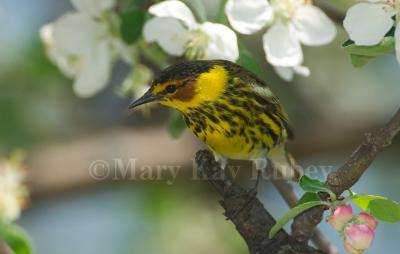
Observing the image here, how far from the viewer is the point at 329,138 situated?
4535 millimetres

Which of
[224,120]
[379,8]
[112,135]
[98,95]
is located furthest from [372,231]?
[98,95]

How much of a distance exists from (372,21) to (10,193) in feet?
4.78

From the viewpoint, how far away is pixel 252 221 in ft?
8.27

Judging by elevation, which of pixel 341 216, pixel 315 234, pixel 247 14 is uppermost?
pixel 247 14

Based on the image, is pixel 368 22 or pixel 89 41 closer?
pixel 368 22

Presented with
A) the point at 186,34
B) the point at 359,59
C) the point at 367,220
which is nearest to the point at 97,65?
the point at 186,34

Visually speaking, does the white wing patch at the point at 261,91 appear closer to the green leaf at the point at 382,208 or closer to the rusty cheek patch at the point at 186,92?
the rusty cheek patch at the point at 186,92

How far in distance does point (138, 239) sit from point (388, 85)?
1360 mm

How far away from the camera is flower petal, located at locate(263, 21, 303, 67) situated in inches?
110

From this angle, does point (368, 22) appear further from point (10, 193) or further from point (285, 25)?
point (10, 193)

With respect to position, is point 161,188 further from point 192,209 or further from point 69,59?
point 69,59

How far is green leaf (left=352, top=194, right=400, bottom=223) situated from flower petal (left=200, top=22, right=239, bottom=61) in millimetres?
638

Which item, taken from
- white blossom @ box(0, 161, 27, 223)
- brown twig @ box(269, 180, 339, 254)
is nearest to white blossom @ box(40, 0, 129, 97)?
white blossom @ box(0, 161, 27, 223)

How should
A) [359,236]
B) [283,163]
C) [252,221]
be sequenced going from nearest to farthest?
[359,236] → [252,221] → [283,163]
